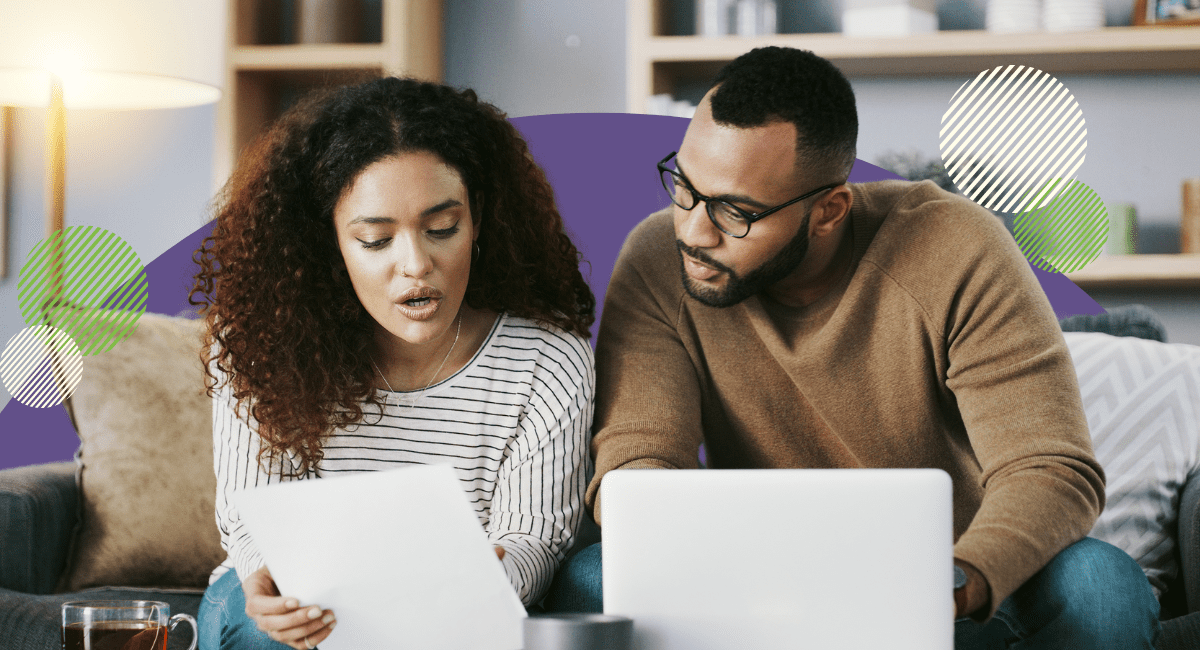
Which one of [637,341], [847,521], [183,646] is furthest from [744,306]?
[183,646]

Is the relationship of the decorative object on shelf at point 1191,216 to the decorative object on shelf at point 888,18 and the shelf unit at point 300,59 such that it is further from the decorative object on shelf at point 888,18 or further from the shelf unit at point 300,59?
the shelf unit at point 300,59

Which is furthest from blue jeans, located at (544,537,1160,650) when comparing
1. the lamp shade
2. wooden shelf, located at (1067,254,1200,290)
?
the lamp shade

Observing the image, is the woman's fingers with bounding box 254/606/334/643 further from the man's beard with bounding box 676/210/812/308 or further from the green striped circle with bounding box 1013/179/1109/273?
the green striped circle with bounding box 1013/179/1109/273

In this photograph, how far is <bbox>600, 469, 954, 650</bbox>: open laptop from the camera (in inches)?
29.0

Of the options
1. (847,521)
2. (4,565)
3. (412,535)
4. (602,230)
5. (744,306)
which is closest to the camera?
(847,521)

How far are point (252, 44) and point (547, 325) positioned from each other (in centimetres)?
165

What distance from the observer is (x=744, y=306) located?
141cm

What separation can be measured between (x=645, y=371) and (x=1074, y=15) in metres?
1.65

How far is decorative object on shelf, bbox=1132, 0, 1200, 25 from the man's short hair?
4.83 feet

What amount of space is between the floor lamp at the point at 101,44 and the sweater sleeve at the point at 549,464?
132 cm

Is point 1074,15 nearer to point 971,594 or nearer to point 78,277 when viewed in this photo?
point 971,594

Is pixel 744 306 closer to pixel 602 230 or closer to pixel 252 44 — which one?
pixel 602 230

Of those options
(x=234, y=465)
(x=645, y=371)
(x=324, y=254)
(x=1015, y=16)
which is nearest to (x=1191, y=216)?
(x=1015, y=16)

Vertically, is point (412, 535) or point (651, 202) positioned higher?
point (651, 202)
